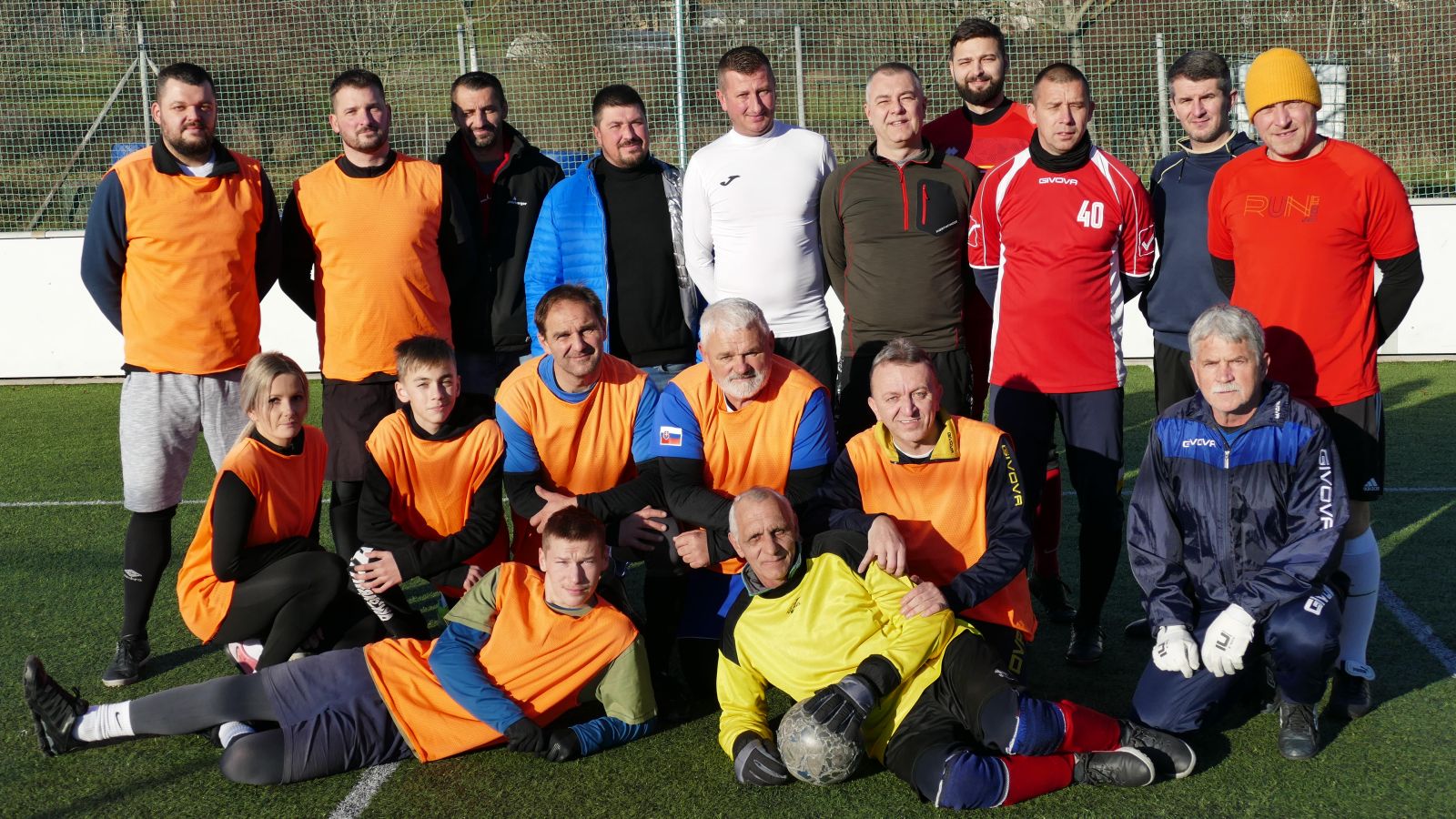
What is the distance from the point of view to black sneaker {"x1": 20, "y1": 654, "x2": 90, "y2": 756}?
3656mm

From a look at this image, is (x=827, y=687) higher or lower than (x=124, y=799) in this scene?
higher

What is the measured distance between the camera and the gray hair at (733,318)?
402 cm

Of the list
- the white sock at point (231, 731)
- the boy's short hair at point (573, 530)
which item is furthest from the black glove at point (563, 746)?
the white sock at point (231, 731)

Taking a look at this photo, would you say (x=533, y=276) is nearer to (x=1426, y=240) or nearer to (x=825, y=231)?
(x=825, y=231)

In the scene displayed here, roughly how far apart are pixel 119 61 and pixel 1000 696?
34.4ft

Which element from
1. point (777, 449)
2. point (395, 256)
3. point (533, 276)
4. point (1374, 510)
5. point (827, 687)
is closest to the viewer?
point (827, 687)

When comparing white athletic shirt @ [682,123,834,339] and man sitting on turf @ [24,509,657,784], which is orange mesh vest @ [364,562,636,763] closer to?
man sitting on turf @ [24,509,657,784]

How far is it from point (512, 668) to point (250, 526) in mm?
1076

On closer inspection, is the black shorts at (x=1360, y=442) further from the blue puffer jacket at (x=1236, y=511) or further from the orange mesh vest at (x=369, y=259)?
the orange mesh vest at (x=369, y=259)

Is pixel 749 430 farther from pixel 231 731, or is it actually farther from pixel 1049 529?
pixel 231 731

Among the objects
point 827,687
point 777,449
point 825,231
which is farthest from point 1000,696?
point 825,231

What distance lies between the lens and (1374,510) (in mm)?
6016

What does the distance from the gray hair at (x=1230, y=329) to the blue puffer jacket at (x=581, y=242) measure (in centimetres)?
211

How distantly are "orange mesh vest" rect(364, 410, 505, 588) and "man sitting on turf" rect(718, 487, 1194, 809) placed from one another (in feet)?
3.73
